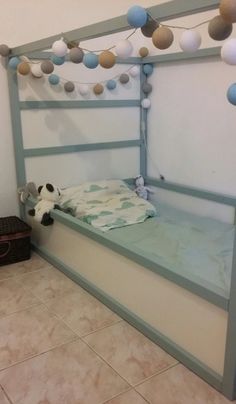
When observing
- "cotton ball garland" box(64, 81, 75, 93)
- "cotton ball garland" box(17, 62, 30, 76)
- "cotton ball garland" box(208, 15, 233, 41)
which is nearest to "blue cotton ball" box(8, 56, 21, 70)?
"cotton ball garland" box(17, 62, 30, 76)

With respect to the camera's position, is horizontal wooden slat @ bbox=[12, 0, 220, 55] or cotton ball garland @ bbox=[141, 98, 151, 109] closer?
horizontal wooden slat @ bbox=[12, 0, 220, 55]

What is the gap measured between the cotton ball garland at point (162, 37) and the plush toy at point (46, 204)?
1450mm

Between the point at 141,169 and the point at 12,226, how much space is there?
1255mm

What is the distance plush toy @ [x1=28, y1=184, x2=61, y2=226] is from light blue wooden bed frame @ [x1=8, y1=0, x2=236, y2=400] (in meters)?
0.06

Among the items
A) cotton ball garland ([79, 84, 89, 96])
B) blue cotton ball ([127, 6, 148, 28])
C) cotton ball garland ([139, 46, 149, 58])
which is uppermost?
cotton ball garland ([139, 46, 149, 58])

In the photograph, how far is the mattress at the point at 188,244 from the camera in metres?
1.67

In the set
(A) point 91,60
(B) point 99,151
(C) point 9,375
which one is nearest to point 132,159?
(B) point 99,151

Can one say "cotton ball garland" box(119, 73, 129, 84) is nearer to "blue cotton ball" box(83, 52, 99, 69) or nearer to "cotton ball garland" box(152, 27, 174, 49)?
"blue cotton ball" box(83, 52, 99, 69)

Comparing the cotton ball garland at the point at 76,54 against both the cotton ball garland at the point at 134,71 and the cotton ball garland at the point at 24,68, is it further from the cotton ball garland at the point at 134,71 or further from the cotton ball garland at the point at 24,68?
the cotton ball garland at the point at 134,71

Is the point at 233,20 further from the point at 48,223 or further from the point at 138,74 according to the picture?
Answer: the point at 138,74

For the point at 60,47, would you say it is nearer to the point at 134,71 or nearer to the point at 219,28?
the point at 219,28

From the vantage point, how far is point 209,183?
2.75 m

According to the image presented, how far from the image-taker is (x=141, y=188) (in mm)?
3154

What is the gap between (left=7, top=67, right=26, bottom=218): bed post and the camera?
8.54 feet
